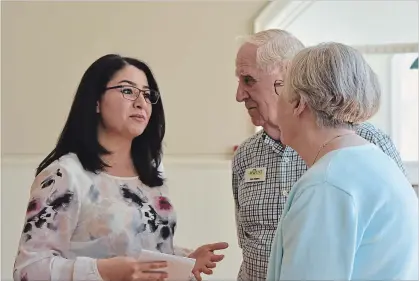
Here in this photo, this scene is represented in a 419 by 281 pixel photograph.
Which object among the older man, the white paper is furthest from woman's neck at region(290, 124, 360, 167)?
the older man

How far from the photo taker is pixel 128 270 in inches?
61.6

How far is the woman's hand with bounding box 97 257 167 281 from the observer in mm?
1567

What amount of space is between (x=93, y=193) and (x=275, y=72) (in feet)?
2.28

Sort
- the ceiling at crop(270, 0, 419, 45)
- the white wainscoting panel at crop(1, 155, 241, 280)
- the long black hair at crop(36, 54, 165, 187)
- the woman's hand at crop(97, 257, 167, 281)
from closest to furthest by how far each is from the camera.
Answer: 1. the woman's hand at crop(97, 257, 167, 281)
2. the long black hair at crop(36, 54, 165, 187)
3. the white wainscoting panel at crop(1, 155, 241, 280)
4. the ceiling at crop(270, 0, 419, 45)

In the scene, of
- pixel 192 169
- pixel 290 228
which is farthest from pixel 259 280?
pixel 192 169

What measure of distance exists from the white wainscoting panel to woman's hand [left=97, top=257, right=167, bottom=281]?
1.65 metres

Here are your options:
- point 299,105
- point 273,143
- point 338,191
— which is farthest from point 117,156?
point 338,191

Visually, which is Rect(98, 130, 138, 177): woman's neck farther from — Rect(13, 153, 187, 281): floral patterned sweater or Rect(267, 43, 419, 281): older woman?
Rect(267, 43, 419, 281): older woman

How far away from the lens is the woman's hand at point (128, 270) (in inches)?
61.7

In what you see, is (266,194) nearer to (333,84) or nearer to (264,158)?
(264,158)

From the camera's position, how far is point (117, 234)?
1.68 m

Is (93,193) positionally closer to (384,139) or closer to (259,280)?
(259,280)

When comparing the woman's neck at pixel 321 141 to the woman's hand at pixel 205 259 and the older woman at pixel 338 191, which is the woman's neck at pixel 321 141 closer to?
the older woman at pixel 338 191

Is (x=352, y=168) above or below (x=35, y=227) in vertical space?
above
